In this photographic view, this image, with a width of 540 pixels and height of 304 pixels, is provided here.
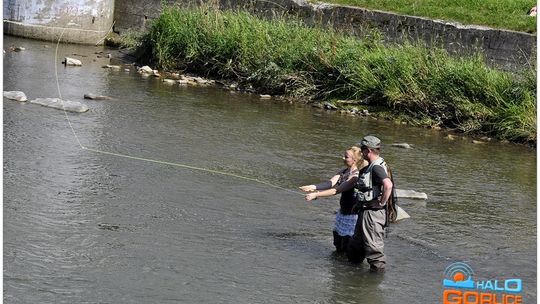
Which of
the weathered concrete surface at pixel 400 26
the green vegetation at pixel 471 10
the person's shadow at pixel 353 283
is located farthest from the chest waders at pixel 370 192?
the green vegetation at pixel 471 10

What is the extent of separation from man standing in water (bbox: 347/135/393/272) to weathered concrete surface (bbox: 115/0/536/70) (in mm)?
11249

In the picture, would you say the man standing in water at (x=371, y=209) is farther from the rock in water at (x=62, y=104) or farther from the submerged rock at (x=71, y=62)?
the submerged rock at (x=71, y=62)

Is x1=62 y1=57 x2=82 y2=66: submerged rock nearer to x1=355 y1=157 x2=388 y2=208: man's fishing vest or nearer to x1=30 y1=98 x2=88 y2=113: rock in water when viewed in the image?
x1=30 y1=98 x2=88 y2=113: rock in water

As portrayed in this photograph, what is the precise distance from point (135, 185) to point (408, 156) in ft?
18.0

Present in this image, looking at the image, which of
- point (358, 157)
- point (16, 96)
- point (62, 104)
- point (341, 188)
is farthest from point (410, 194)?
point (16, 96)

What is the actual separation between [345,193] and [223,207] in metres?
2.17

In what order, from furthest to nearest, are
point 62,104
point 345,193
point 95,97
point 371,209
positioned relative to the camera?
point 95,97, point 62,104, point 345,193, point 371,209

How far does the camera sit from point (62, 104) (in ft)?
57.3

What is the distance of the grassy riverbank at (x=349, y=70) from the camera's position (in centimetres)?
1862

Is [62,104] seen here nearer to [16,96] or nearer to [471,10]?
[16,96]

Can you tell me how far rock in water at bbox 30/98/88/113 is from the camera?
17.3 m

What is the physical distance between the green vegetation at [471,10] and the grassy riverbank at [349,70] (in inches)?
91.6

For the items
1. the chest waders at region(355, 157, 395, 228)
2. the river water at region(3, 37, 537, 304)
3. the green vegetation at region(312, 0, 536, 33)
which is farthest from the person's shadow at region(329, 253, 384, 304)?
the green vegetation at region(312, 0, 536, 33)

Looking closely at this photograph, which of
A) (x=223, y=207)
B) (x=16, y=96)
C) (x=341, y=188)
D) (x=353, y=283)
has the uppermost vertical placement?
(x=341, y=188)
